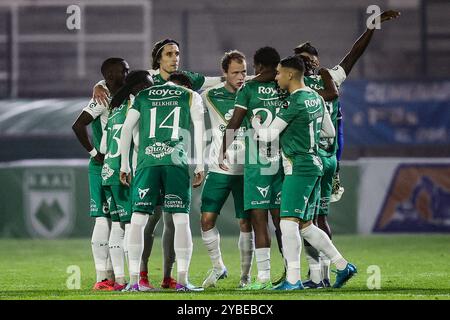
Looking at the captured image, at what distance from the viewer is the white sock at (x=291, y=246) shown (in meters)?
9.41

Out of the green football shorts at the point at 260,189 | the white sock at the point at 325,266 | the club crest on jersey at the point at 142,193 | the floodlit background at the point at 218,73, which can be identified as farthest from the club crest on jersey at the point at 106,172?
the floodlit background at the point at 218,73

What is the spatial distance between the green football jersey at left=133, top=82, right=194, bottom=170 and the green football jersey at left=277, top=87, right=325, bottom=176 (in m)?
0.87

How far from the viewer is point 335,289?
384 inches

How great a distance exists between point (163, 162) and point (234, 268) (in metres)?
3.62

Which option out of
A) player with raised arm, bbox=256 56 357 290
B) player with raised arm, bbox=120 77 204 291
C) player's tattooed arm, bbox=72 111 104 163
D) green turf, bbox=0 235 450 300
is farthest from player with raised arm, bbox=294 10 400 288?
player's tattooed arm, bbox=72 111 104 163

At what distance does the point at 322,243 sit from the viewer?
9508mm

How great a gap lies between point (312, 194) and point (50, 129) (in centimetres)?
1173

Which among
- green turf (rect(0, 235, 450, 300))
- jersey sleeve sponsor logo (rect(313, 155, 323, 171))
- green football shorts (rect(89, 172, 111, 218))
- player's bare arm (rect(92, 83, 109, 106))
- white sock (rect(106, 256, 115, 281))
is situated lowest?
green turf (rect(0, 235, 450, 300))

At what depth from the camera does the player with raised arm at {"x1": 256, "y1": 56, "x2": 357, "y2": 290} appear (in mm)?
9383

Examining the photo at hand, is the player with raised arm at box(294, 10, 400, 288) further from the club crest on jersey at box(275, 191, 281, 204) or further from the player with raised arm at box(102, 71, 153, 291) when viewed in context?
the player with raised arm at box(102, 71, 153, 291)

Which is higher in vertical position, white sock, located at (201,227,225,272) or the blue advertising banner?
the blue advertising banner
